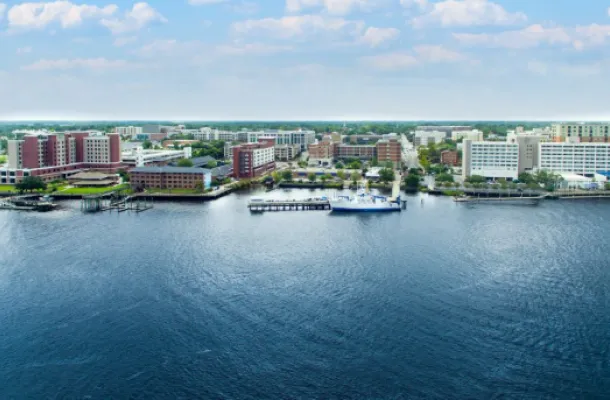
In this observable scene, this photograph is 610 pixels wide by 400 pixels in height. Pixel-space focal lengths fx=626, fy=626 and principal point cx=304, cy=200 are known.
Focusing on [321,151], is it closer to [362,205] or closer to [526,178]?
[526,178]

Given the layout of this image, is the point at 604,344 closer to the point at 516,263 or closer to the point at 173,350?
the point at 516,263

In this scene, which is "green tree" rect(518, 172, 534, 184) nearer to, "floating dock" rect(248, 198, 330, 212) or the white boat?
the white boat

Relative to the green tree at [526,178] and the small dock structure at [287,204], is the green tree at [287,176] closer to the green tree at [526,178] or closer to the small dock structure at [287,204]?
the small dock structure at [287,204]

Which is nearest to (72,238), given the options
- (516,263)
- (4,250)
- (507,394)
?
(4,250)

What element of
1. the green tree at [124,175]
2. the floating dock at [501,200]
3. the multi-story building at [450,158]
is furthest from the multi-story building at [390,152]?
the green tree at [124,175]

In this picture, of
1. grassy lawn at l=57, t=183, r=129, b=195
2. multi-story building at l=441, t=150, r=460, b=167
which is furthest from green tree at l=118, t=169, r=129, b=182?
multi-story building at l=441, t=150, r=460, b=167

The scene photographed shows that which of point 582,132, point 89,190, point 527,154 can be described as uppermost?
point 582,132

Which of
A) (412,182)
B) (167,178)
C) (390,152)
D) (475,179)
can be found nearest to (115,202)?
(167,178)
